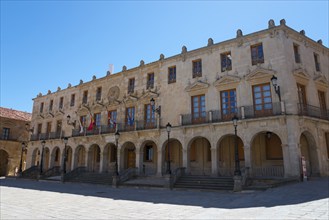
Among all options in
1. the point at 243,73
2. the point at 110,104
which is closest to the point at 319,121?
the point at 243,73

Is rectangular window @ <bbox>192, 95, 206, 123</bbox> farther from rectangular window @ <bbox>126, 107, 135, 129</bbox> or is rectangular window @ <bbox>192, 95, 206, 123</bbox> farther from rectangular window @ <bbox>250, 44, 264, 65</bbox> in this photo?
rectangular window @ <bbox>126, 107, 135, 129</bbox>

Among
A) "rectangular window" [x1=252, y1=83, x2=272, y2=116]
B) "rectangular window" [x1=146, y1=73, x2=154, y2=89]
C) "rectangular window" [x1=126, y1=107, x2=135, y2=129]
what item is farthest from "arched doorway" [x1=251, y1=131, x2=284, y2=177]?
"rectangular window" [x1=126, y1=107, x2=135, y2=129]

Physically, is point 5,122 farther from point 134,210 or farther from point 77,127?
point 134,210

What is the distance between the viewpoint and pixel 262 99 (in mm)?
16938

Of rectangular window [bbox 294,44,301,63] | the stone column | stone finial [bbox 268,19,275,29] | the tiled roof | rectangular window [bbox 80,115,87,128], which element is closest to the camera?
the stone column

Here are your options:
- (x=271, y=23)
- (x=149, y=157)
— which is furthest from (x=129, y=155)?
(x=271, y=23)

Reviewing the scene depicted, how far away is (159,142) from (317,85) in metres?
12.6

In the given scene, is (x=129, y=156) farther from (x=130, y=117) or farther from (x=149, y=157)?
(x=130, y=117)

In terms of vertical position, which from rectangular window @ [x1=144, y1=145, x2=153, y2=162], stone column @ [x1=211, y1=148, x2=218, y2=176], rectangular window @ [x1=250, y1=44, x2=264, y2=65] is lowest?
stone column @ [x1=211, y1=148, x2=218, y2=176]

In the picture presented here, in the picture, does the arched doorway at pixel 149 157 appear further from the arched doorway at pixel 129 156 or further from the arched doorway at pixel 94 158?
the arched doorway at pixel 94 158

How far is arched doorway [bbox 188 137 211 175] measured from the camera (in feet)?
63.6

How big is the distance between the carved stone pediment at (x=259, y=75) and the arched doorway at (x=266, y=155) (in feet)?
11.9

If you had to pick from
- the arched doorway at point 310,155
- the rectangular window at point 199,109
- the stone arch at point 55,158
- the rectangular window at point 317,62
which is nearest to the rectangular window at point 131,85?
the rectangular window at point 199,109

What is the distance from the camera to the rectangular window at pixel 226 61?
62.1ft
